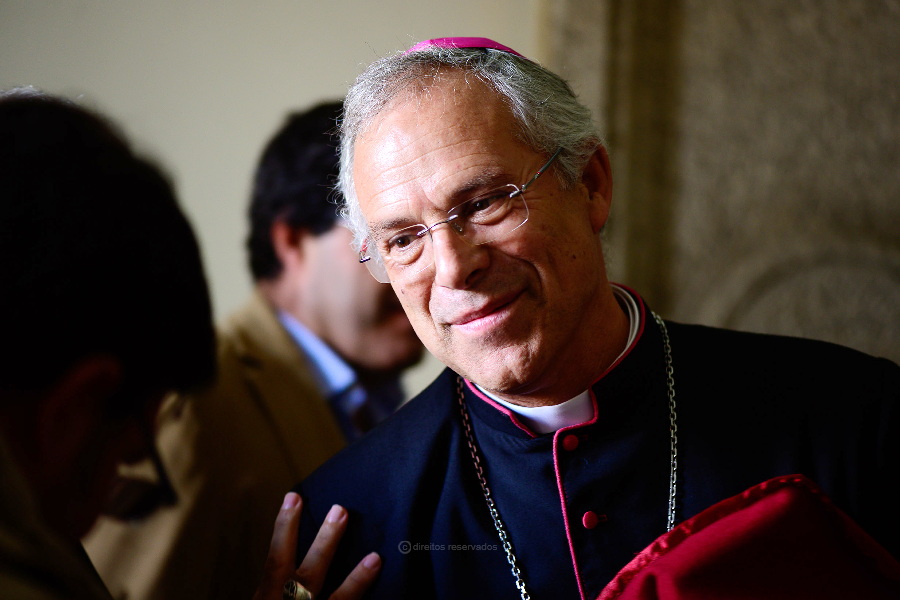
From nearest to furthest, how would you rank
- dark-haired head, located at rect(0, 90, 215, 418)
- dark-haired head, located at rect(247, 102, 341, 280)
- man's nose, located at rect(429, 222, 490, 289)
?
1. dark-haired head, located at rect(0, 90, 215, 418)
2. man's nose, located at rect(429, 222, 490, 289)
3. dark-haired head, located at rect(247, 102, 341, 280)

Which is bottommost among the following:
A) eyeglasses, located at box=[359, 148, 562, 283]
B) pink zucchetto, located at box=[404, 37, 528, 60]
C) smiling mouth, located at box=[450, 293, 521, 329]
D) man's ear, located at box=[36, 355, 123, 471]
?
smiling mouth, located at box=[450, 293, 521, 329]

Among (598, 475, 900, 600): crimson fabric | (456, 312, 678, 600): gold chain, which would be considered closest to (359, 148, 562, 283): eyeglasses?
(456, 312, 678, 600): gold chain

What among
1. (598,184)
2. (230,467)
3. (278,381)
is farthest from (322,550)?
(598,184)

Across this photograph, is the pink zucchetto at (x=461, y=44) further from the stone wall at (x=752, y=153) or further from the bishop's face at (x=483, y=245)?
the stone wall at (x=752, y=153)

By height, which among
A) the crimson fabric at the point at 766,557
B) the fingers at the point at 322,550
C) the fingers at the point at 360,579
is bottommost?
the fingers at the point at 360,579

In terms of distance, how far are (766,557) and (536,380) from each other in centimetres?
56

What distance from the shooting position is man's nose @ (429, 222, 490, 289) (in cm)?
139

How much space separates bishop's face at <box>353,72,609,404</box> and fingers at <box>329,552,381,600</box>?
1.70 ft

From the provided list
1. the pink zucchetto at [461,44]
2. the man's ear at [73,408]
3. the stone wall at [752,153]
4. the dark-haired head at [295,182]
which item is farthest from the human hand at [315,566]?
the stone wall at [752,153]

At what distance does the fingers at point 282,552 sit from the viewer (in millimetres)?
1575

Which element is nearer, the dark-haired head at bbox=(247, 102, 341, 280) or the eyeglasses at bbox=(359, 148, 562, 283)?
the eyeglasses at bbox=(359, 148, 562, 283)

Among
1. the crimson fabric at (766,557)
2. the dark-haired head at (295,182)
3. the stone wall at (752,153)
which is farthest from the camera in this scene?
the stone wall at (752,153)

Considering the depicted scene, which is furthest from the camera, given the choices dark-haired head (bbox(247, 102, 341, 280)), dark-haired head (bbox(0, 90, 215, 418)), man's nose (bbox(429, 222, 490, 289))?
dark-haired head (bbox(247, 102, 341, 280))

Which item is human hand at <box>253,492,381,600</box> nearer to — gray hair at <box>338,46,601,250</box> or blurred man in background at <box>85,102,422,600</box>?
blurred man in background at <box>85,102,422,600</box>
